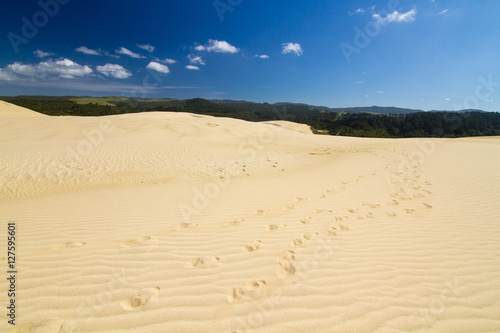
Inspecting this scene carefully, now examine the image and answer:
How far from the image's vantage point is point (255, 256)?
9.51 ft

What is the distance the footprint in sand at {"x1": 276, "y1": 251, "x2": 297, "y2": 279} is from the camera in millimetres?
2587

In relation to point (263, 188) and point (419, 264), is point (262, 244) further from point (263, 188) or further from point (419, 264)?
point (263, 188)

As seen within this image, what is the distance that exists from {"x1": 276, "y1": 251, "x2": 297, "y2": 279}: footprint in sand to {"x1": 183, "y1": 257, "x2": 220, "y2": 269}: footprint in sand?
0.82 meters

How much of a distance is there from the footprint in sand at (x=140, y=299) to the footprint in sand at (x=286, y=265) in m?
1.41

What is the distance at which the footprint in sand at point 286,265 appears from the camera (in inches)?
102

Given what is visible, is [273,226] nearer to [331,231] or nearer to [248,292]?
[331,231]

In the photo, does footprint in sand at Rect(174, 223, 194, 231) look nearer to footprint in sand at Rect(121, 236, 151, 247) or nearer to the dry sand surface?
the dry sand surface

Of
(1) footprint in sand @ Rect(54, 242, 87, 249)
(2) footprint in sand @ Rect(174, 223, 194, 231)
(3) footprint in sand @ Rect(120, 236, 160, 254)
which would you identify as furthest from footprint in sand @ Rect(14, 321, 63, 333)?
(2) footprint in sand @ Rect(174, 223, 194, 231)

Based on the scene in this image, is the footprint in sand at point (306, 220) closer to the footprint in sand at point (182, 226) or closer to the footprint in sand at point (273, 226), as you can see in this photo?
the footprint in sand at point (273, 226)

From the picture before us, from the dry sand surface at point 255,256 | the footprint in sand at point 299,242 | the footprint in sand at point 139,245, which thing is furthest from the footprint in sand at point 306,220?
the footprint in sand at point 139,245

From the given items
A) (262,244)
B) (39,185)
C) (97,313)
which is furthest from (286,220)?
(39,185)

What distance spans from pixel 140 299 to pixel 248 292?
3.66ft

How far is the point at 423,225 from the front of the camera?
13.2 ft

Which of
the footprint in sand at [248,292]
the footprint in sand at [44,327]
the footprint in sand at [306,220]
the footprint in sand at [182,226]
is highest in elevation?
the footprint in sand at [306,220]
